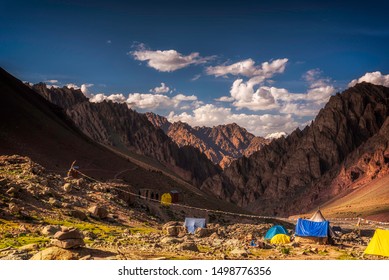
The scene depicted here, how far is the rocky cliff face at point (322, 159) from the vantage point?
148 meters

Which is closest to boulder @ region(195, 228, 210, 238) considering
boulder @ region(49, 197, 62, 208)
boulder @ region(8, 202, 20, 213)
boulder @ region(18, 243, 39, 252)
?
boulder @ region(49, 197, 62, 208)

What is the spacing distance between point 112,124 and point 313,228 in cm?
15258

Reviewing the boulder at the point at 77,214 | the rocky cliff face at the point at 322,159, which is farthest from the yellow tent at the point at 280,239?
the rocky cliff face at the point at 322,159

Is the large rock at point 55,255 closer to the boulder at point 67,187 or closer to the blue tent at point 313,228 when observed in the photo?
the boulder at point 67,187

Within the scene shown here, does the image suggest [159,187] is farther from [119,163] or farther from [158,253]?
[158,253]

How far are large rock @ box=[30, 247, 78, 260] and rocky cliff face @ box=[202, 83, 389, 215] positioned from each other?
448 feet

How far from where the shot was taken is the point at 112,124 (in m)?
180

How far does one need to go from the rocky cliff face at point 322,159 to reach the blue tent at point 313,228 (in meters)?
111

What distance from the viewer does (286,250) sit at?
24.9m

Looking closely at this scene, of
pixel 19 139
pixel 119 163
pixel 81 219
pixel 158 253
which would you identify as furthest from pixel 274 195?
pixel 158 253

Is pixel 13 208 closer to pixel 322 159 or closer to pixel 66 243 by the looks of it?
pixel 66 243

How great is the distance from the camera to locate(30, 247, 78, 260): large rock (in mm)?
15508

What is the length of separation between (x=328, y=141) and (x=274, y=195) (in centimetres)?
3206

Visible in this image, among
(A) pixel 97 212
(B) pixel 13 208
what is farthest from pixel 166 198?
(B) pixel 13 208
